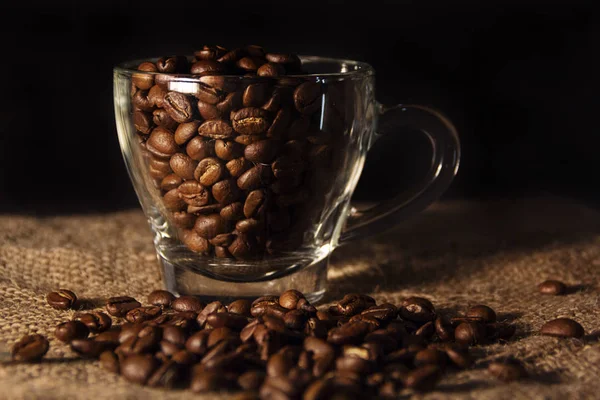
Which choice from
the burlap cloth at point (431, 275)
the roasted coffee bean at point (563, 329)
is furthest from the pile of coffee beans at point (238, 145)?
the roasted coffee bean at point (563, 329)

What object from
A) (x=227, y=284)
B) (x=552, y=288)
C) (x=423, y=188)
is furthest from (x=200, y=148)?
(x=552, y=288)

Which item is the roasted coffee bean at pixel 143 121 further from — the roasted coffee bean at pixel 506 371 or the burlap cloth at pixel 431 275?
the roasted coffee bean at pixel 506 371

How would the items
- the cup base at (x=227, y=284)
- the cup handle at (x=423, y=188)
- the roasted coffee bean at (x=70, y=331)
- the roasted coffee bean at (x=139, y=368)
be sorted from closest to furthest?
the roasted coffee bean at (x=139, y=368)
the roasted coffee bean at (x=70, y=331)
the cup base at (x=227, y=284)
the cup handle at (x=423, y=188)

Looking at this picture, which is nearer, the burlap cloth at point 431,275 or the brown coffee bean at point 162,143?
the burlap cloth at point 431,275

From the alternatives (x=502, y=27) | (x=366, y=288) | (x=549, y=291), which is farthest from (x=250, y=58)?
(x=502, y=27)

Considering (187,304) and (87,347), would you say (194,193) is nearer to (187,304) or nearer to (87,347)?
(187,304)

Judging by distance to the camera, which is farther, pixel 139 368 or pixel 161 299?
pixel 161 299

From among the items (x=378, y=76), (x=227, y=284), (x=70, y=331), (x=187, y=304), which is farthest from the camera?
(x=378, y=76)

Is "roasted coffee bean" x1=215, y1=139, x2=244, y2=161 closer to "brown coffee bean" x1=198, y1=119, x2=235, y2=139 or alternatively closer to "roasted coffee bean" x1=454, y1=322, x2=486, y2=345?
"brown coffee bean" x1=198, y1=119, x2=235, y2=139
